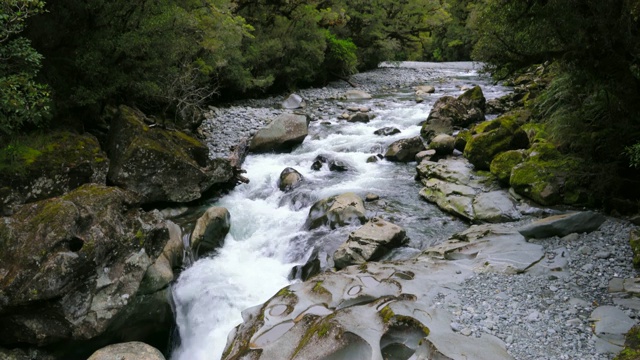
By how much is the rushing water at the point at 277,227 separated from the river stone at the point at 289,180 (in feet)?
0.81

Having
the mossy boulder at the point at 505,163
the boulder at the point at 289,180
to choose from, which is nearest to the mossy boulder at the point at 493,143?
the mossy boulder at the point at 505,163

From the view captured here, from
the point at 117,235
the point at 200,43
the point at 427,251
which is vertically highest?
the point at 200,43

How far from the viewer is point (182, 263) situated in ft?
→ 28.7

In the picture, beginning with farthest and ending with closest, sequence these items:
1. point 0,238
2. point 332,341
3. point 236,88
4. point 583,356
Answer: point 236,88 → point 0,238 → point 332,341 → point 583,356

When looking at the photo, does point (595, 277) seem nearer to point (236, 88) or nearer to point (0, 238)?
point (0, 238)

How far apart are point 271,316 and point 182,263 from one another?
361 centimetres

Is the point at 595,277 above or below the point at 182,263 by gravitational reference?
above

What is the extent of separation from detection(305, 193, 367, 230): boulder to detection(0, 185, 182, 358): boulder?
396 centimetres

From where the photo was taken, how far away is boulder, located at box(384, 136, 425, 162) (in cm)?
1423

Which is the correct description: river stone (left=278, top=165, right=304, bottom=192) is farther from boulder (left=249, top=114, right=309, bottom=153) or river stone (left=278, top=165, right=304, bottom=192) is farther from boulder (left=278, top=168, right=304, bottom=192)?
boulder (left=249, top=114, right=309, bottom=153)

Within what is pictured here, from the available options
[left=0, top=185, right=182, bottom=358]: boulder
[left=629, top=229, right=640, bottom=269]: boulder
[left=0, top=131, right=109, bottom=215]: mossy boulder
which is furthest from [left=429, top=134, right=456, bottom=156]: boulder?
[left=0, top=131, right=109, bottom=215]: mossy boulder

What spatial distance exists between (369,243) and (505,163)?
5198 millimetres

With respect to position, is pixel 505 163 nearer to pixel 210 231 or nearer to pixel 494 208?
pixel 494 208

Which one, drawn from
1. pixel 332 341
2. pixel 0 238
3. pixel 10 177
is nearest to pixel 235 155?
pixel 10 177
